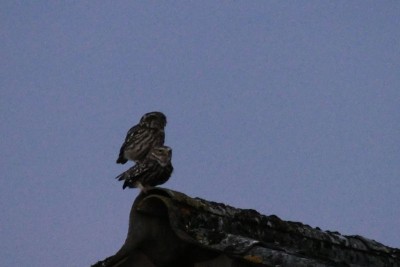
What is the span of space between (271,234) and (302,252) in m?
0.26

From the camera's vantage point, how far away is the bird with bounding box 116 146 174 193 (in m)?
7.09

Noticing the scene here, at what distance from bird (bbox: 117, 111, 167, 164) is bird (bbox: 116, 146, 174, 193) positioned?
1.90 feet

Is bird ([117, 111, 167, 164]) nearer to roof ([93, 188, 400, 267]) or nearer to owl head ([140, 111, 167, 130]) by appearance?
owl head ([140, 111, 167, 130])

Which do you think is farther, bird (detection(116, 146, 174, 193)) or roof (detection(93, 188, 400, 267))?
bird (detection(116, 146, 174, 193))

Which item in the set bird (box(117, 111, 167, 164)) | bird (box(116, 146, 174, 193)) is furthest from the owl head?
bird (box(116, 146, 174, 193))

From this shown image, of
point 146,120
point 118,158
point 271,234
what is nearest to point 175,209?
point 271,234

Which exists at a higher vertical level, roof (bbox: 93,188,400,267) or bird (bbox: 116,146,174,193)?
bird (bbox: 116,146,174,193)

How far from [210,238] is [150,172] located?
2.26 metres

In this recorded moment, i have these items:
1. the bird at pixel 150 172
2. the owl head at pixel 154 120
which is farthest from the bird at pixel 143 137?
the bird at pixel 150 172

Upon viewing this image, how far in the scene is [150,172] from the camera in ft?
23.9

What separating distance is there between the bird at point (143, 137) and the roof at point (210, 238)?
8.20 feet

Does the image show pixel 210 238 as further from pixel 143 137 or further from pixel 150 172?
pixel 143 137

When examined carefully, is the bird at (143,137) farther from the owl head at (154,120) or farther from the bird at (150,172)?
the bird at (150,172)

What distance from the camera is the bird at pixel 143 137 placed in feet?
26.9
